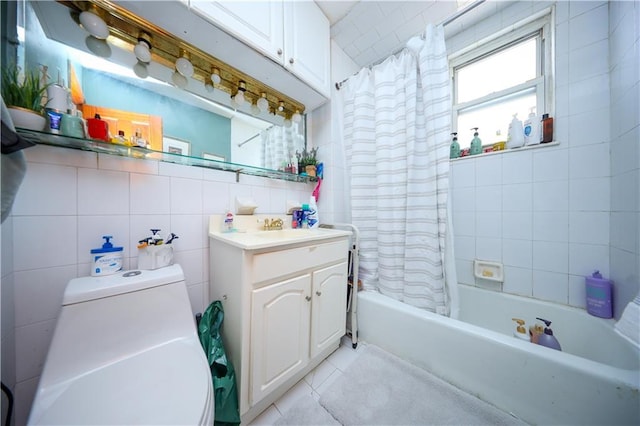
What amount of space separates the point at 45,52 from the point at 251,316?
133 centimetres

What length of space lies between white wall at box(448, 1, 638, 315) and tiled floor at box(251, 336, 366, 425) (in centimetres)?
119

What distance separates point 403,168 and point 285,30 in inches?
42.7

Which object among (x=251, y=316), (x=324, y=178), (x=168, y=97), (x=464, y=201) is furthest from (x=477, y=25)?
(x=251, y=316)

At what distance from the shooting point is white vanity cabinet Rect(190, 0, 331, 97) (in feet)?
2.91

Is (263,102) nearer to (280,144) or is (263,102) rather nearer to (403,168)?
(280,144)

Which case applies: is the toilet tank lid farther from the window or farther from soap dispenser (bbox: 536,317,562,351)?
the window

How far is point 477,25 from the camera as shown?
1.45 m

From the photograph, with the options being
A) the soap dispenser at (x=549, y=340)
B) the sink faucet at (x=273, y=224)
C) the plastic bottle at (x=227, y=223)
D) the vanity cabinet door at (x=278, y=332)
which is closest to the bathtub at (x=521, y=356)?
the soap dispenser at (x=549, y=340)

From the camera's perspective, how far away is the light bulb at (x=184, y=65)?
994 mm

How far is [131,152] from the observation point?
0.83 meters

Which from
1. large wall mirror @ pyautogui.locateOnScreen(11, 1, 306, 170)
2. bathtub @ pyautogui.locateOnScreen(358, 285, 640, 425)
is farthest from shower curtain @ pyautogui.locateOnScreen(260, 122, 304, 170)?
bathtub @ pyautogui.locateOnScreen(358, 285, 640, 425)

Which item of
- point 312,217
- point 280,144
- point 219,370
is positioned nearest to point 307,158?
point 280,144

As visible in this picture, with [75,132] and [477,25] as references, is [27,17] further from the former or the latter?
[477,25]

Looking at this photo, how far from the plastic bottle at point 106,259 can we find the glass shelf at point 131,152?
14.2 inches
